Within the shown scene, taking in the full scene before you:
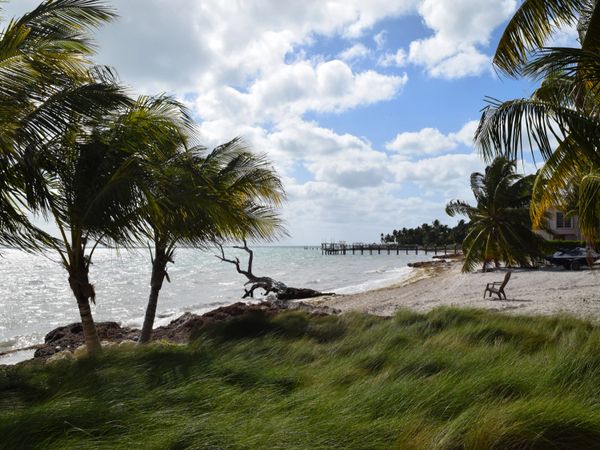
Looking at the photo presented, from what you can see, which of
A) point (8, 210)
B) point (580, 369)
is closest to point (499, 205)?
point (580, 369)

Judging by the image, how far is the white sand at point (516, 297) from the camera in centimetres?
1287

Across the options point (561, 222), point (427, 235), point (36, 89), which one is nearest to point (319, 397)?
point (36, 89)

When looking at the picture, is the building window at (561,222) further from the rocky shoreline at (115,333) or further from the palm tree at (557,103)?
the palm tree at (557,103)

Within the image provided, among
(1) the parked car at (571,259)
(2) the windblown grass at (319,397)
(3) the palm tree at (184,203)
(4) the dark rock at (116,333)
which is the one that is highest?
(3) the palm tree at (184,203)

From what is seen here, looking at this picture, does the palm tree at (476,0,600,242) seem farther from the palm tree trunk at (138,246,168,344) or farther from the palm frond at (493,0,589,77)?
the palm tree trunk at (138,246,168,344)

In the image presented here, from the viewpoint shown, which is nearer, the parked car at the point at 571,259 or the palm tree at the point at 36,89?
the palm tree at the point at 36,89

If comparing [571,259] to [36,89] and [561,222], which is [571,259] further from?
[36,89]

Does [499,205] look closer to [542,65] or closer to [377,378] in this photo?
[542,65]

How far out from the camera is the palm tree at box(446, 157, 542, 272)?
1117 inches

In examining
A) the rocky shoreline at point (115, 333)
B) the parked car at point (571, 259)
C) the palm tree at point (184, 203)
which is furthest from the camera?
the parked car at point (571, 259)

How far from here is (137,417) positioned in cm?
343

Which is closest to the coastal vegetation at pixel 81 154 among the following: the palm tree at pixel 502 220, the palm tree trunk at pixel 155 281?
the palm tree trunk at pixel 155 281

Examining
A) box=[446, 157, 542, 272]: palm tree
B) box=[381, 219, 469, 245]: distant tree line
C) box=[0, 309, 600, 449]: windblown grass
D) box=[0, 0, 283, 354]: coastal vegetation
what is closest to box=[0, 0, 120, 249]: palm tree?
box=[0, 0, 283, 354]: coastal vegetation

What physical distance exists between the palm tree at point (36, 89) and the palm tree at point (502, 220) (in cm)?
2594
